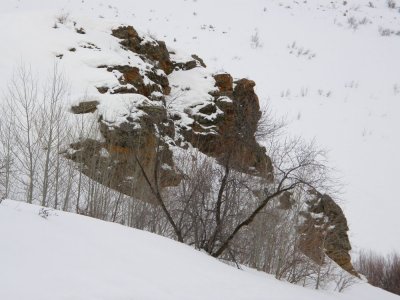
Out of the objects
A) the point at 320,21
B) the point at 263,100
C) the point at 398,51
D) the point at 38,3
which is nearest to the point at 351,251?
the point at 263,100

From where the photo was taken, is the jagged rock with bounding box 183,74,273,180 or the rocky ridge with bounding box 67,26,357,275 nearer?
the rocky ridge with bounding box 67,26,357,275

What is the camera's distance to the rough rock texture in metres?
19.8

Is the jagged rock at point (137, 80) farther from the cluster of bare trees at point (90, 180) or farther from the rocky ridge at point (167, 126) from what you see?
the cluster of bare trees at point (90, 180)

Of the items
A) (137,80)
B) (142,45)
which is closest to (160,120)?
(137,80)

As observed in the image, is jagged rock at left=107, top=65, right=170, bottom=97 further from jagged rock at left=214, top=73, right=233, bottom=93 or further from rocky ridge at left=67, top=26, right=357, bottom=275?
jagged rock at left=214, top=73, right=233, bottom=93

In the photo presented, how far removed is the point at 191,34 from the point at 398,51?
1607cm

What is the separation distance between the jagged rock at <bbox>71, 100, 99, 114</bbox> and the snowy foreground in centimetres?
782

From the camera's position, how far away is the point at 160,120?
15.0 m

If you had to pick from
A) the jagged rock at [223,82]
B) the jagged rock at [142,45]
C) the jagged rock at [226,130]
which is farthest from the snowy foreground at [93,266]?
the jagged rock at [142,45]

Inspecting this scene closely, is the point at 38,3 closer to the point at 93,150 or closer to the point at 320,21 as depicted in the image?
the point at 93,150

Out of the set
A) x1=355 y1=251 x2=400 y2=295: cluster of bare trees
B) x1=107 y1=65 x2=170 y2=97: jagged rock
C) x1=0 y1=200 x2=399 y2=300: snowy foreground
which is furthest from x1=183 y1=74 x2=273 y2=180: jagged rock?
x1=0 y1=200 x2=399 y2=300: snowy foreground

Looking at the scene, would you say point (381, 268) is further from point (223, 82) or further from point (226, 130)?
point (223, 82)

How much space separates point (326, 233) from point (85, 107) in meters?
12.5

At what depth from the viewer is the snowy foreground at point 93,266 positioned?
3969mm
